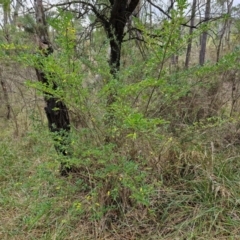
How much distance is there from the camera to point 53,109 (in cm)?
203

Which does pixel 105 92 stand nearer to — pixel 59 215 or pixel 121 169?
pixel 121 169

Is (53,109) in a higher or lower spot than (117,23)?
lower

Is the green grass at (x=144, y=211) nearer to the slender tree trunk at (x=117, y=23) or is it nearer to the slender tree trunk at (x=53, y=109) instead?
the slender tree trunk at (x=53, y=109)

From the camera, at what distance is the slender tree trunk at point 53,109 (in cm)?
187

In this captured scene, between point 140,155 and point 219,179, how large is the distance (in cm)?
61

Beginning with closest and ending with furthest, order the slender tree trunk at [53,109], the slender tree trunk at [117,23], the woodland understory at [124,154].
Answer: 1. the woodland understory at [124,154]
2. the slender tree trunk at [53,109]
3. the slender tree trunk at [117,23]

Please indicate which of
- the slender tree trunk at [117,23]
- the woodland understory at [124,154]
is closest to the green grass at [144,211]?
the woodland understory at [124,154]

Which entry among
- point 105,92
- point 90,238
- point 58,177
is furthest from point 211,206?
point 58,177

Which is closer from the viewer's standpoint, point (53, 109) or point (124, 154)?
point (124, 154)

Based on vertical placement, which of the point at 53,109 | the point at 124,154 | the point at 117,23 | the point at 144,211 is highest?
the point at 117,23

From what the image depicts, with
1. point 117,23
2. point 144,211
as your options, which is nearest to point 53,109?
point 144,211

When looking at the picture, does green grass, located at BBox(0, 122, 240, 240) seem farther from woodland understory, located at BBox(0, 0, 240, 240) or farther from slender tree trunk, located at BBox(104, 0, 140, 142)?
slender tree trunk, located at BBox(104, 0, 140, 142)

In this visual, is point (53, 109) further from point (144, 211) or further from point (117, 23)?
point (117, 23)

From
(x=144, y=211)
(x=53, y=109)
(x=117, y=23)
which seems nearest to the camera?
(x=144, y=211)
